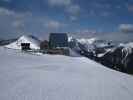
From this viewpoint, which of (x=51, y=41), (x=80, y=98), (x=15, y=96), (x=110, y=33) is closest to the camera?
(x=15, y=96)

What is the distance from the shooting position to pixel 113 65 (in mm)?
16812

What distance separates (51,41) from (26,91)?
113 ft

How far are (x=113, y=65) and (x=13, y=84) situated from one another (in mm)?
A: 14270

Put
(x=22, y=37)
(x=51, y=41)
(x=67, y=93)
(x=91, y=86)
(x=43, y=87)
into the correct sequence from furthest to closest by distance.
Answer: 1. (x=51, y=41)
2. (x=22, y=37)
3. (x=91, y=86)
4. (x=43, y=87)
5. (x=67, y=93)

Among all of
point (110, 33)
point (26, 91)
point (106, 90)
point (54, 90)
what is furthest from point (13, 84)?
point (110, 33)

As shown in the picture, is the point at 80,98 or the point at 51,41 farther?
the point at 51,41

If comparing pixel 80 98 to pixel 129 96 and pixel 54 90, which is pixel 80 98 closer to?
pixel 54 90

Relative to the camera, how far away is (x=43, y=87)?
4.20 m

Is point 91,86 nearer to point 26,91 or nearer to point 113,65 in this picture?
point 26,91

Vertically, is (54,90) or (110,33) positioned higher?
(110,33)

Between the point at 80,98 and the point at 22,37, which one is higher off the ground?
the point at 22,37

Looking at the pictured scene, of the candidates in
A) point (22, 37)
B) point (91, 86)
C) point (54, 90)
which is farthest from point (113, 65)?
point (22, 37)

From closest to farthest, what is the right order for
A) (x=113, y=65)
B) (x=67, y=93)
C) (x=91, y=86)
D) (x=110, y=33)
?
(x=67, y=93), (x=91, y=86), (x=113, y=65), (x=110, y=33)

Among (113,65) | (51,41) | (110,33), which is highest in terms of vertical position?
(110,33)
